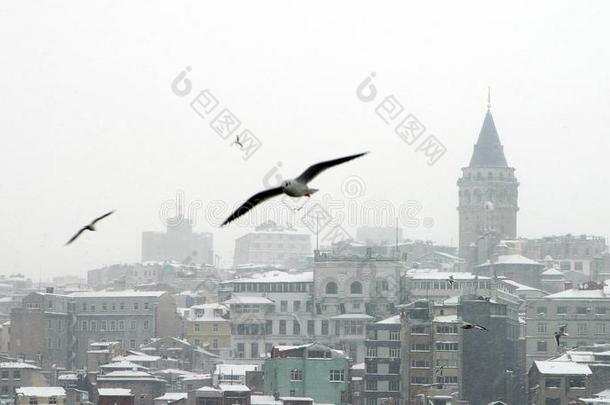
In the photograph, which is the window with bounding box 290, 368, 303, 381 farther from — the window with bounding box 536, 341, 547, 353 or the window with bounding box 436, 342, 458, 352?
the window with bounding box 536, 341, 547, 353

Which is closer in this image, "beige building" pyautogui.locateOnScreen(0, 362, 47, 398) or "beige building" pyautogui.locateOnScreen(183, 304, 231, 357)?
"beige building" pyautogui.locateOnScreen(0, 362, 47, 398)

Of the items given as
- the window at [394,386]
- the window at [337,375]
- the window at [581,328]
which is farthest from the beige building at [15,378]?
the window at [581,328]

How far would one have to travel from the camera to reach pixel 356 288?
457 ft

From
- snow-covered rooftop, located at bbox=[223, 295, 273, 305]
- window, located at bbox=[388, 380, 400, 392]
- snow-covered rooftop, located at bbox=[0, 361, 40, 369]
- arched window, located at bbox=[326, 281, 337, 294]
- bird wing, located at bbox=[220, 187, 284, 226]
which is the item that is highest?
bird wing, located at bbox=[220, 187, 284, 226]

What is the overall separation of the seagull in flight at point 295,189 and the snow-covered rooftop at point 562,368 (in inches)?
2759

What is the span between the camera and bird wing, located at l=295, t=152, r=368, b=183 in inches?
1195

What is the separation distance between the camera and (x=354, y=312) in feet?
449

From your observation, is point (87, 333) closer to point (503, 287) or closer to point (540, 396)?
point (503, 287)

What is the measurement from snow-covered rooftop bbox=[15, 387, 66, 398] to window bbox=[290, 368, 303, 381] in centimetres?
1349

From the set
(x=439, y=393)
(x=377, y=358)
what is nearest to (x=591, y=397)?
(x=439, y=393)

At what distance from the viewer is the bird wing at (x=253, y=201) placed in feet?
99.5

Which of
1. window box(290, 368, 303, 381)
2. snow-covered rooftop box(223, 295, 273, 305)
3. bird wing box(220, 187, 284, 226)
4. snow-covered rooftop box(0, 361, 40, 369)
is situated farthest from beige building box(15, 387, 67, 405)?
bird wing box(220, 187, 284, 226)

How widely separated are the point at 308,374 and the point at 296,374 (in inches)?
28.4

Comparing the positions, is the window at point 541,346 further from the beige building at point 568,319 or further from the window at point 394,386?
the window at point 394,386
